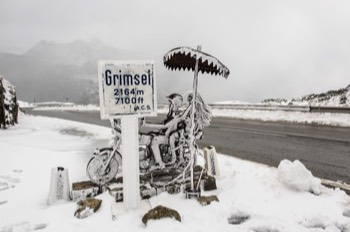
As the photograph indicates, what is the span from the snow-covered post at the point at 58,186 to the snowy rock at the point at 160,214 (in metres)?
1.67

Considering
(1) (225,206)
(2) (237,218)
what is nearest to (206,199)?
(1) (225,206)

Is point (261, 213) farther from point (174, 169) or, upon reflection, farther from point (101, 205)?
point (101, 205)

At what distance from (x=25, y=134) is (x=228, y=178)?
9.53m

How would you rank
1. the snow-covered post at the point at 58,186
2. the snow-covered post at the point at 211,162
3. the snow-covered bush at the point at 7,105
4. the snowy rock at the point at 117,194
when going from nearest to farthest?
the snowy rock at the point at 117,194, the snow-covered post at the point at 58,186, the snow-covered post at the point at 211,162, the snow-covered bush at the point at 7,105

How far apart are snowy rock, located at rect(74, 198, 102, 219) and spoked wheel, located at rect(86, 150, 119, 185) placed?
58 centimetres

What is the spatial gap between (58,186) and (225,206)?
2.72 metres

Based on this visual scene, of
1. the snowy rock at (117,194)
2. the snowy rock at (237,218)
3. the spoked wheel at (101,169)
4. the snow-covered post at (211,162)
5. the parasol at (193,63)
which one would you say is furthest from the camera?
the snow-covered post at (211,162)

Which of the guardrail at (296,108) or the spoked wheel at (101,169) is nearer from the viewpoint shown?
the spoked wheel at (101,169)

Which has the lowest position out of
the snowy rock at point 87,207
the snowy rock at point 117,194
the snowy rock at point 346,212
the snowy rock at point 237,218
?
the snowy rock at point 237,218

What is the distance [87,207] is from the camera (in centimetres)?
461

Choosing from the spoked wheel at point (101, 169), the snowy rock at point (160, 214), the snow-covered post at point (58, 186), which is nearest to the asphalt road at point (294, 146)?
the snowy rock at point (160, 214)

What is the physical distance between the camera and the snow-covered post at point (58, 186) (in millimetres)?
5102

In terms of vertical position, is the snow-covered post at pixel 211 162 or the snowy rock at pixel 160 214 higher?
the snow-covered post at pixel 211 162

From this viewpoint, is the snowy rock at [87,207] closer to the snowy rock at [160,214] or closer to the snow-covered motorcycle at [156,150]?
the snow-covered motorcycle at [156,150]
